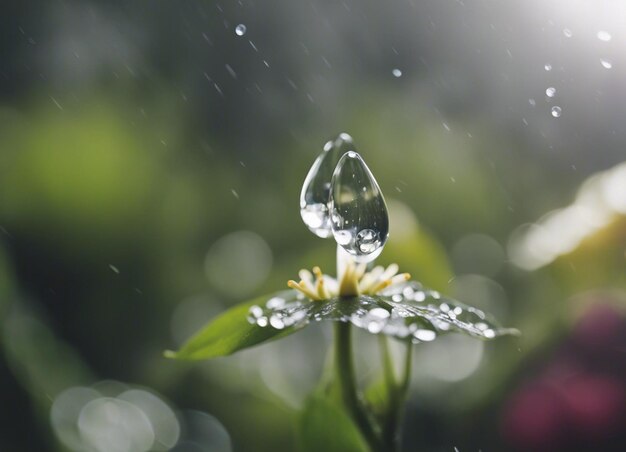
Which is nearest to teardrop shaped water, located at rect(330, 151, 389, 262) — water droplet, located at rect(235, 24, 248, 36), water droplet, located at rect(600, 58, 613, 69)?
water droplet, located at rect(600, 58, 613, 69)

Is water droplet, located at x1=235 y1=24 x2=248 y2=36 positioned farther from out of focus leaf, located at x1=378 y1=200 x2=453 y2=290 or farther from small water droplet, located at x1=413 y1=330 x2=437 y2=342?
small water droplet, located at x1=413 y1=330 x2=437 y2=342

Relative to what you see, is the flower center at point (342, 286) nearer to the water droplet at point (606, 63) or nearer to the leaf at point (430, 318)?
the leaf at point (430, 318)

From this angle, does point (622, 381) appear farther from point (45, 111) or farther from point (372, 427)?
point (45, 111)

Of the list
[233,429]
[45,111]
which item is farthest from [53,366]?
[45,111]

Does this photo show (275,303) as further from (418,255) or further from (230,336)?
(418,255)

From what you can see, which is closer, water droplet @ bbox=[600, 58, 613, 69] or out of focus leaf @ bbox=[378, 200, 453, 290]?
out of focus leaf @ bbox=[378, 200, 453, 290]

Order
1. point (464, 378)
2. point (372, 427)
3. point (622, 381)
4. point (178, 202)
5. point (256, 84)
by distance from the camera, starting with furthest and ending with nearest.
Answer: point (256, 84)
point (178, 202)
point (464, 378)
point (622, 381)
point (372, 427)
